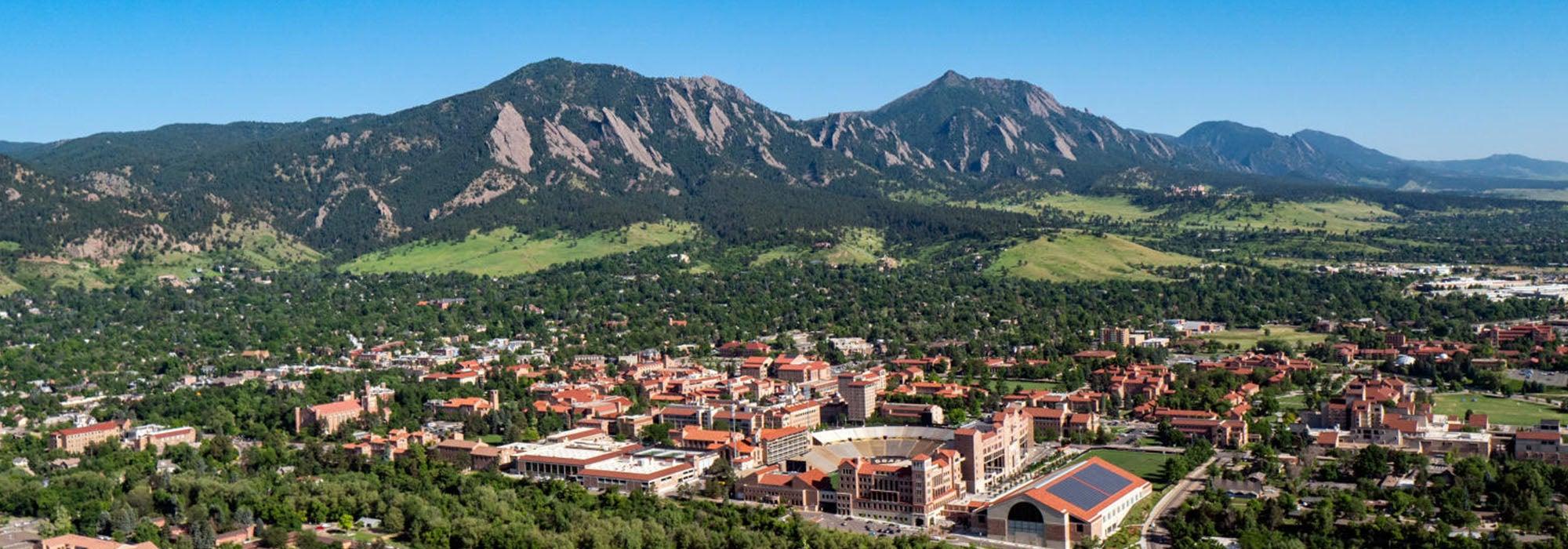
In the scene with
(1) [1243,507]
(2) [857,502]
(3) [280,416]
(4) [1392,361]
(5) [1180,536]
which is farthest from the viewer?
(4) [1392,361]

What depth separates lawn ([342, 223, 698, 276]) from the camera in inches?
6511

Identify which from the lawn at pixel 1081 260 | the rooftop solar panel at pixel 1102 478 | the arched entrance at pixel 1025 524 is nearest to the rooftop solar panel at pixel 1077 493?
the rooftop solar panel at pixel 1102 478

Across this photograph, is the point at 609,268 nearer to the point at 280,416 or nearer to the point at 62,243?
the point at 62,243

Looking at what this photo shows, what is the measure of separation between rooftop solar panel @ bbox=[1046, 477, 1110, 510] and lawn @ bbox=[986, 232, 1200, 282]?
90586 mm

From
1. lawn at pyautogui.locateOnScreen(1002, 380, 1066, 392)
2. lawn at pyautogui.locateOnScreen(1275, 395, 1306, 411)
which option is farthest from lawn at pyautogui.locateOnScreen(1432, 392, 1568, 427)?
lawn at pyautogui.locateOnScreen(1002, 380, 1066, 392)

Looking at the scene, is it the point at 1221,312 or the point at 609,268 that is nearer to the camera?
the point at 1221,312

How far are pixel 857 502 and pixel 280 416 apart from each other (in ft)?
120

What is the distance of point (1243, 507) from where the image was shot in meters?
58.4

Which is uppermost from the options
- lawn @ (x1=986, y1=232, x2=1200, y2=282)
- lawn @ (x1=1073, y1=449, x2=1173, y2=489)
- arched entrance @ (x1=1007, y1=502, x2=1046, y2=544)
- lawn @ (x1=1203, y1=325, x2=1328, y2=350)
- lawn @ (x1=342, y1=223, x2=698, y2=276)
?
lawn @ (x1=342, y1=223, x2=698, y2=276)

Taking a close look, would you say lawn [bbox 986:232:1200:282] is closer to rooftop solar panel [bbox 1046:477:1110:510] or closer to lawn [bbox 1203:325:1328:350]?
lawn [bbox 1203:325:1328:350]

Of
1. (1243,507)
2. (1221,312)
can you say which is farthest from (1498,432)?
(1221,312)

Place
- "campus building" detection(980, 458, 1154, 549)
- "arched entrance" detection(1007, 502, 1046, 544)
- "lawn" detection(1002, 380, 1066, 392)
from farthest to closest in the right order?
1. "lawn" detection(1002, 380, 1066, 392)
2. "arched entrance" detection(1007, 502, 1046, 544)
3. "campus building" detection(980, 458, 1154, 549)

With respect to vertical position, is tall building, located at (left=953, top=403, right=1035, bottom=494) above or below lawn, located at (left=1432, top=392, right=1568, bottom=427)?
above

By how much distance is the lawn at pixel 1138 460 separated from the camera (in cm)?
6656
